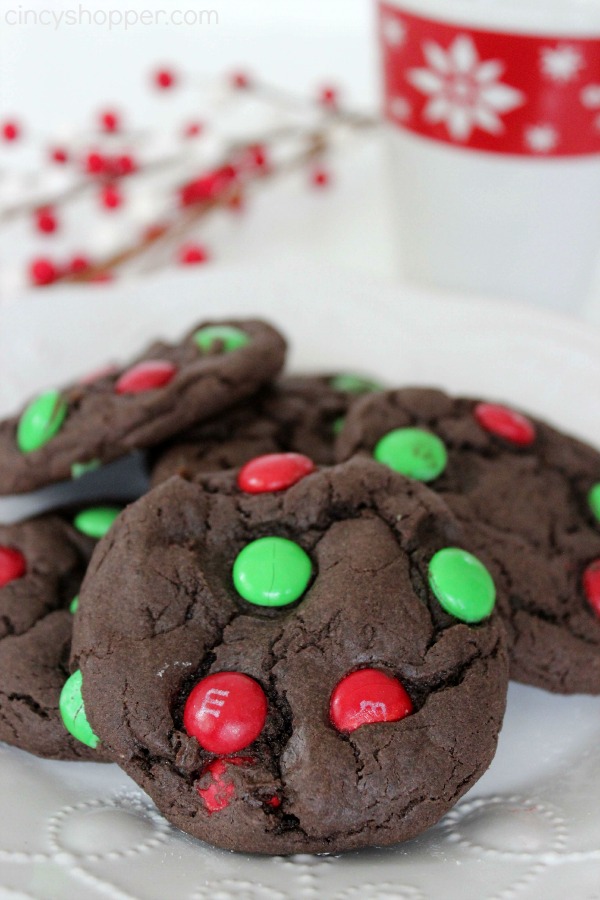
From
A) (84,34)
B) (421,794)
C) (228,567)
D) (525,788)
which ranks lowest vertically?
(525,788)

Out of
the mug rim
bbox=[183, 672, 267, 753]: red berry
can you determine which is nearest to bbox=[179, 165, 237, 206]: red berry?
the mug rim

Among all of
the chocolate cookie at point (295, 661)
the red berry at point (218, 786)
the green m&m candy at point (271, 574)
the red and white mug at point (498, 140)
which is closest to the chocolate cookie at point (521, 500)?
the chocolate cookie at point (295, 661)

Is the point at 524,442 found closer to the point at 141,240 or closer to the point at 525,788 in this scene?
the point at 525,788

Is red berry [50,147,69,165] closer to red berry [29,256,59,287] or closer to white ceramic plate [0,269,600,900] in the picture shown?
red berry [29,256,59,287]

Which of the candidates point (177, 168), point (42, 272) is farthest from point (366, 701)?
point (177, 168)

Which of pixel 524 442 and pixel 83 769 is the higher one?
pixel 524 442

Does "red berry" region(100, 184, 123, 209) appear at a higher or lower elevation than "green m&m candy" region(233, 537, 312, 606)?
higher

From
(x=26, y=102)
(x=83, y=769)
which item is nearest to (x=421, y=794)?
(x=83, y=769)
